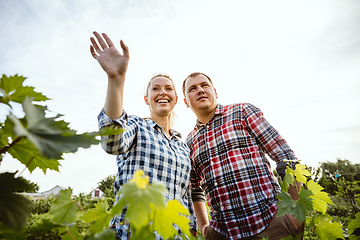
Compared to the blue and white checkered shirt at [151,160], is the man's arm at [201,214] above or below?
below

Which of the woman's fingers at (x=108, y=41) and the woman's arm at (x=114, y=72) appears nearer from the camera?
the woman's arm at (x=114, y=72)

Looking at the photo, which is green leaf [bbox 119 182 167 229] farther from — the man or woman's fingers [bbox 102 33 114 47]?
the man

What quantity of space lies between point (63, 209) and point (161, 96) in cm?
189

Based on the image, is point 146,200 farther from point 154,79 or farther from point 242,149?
point 154,79

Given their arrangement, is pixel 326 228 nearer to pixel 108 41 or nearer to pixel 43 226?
pixel 43 226

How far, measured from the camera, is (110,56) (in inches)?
54.5

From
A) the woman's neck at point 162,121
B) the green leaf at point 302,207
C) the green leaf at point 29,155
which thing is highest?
the woman's neck at point 162,121

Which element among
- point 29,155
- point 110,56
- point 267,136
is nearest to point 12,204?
point 29,155

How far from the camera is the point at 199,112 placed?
2.94m

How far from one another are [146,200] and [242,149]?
2251 millimetres

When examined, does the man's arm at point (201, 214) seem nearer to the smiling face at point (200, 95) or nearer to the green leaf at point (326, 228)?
the smiling face at point (200, 95)

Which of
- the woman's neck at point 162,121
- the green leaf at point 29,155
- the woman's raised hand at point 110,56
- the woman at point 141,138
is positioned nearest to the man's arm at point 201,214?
the woman at point 141,138

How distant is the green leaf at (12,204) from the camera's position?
1.31ft

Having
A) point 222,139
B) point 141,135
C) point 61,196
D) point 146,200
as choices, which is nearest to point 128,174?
point 141,135
